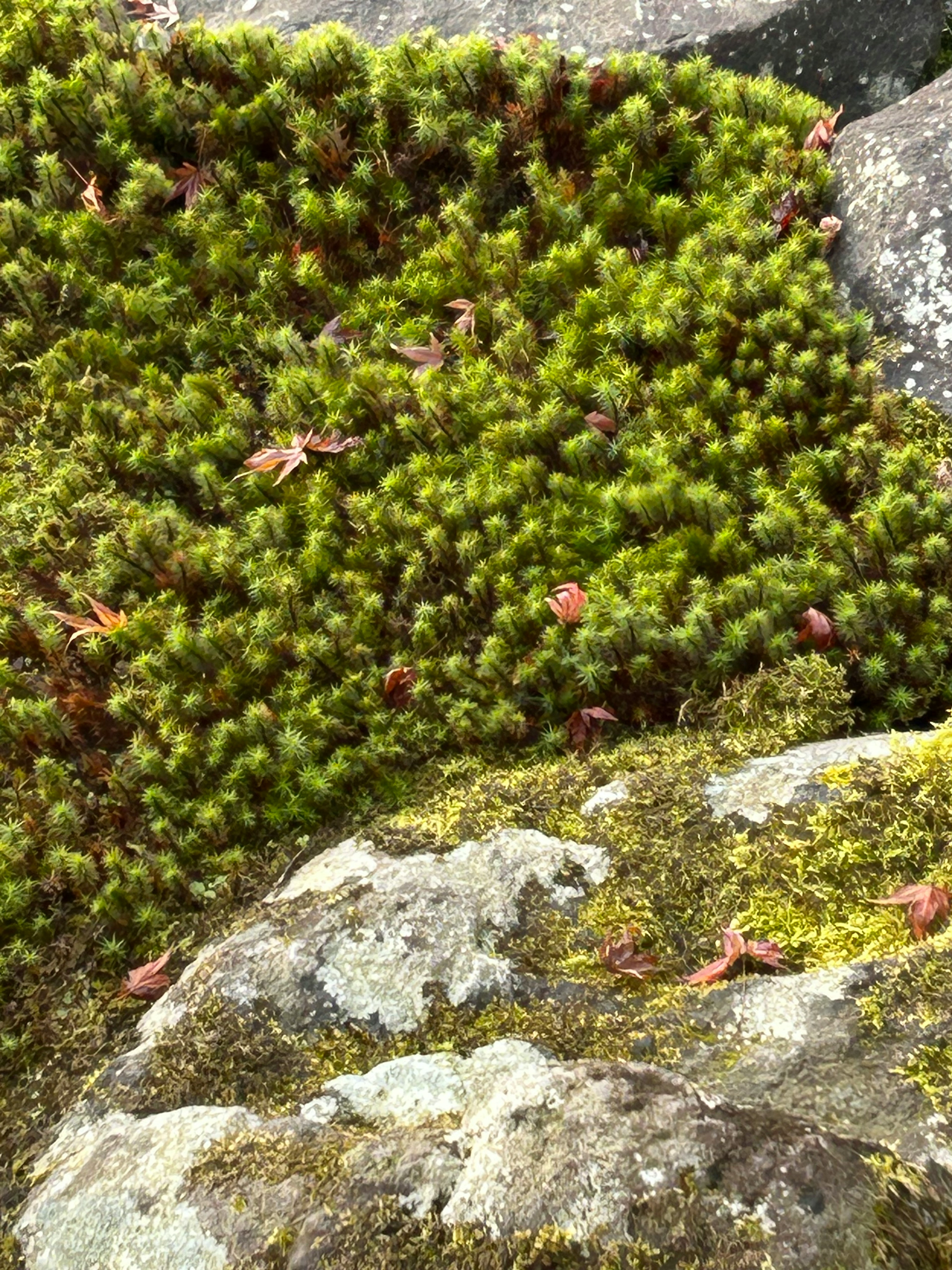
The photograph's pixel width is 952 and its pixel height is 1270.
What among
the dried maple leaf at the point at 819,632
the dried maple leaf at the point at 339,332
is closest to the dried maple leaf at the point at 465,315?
the dried maple leaf at the point at 339,332

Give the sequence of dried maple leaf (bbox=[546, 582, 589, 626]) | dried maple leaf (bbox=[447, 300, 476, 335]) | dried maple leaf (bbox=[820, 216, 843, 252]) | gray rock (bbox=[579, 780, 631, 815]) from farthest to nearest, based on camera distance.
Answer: dried maple leaf (bbox=[447, 300, 476, 335])
dried maple leaf (bbox=[820, 216, 843, 252])
dried maple leaf (bbox=[546, 582, 589, 626])
gray rock (bbox=[579, 780, 631, 815])

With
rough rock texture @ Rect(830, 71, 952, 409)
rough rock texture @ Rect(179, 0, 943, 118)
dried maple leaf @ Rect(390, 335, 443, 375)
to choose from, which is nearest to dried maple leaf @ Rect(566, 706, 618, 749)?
dried maple leaf @ Rect(390, 335, 443, 375)

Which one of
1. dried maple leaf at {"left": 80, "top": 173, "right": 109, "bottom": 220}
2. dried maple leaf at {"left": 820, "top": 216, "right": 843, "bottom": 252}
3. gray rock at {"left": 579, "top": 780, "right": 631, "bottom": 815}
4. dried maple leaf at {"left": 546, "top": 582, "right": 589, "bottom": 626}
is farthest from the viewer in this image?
dried maple leaf at {"left": 80, "top": 173, "right": 109, "bottom": 220}

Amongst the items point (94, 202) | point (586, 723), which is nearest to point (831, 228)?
point (586, 723)

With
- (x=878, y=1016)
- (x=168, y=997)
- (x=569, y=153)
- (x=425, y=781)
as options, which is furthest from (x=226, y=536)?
(x=878, y=1016)

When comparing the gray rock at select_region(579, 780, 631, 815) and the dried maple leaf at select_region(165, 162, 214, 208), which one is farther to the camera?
the dried maple leaf at select_region(165, 162, 214, 208)

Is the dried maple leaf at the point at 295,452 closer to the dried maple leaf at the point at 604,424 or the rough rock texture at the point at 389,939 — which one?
the dried maple leaf at the point at 604,424

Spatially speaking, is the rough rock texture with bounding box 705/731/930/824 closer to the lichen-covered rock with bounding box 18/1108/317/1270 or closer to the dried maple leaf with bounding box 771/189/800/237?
the lichen-covered rock with bounding box 18/1108/317/1270
